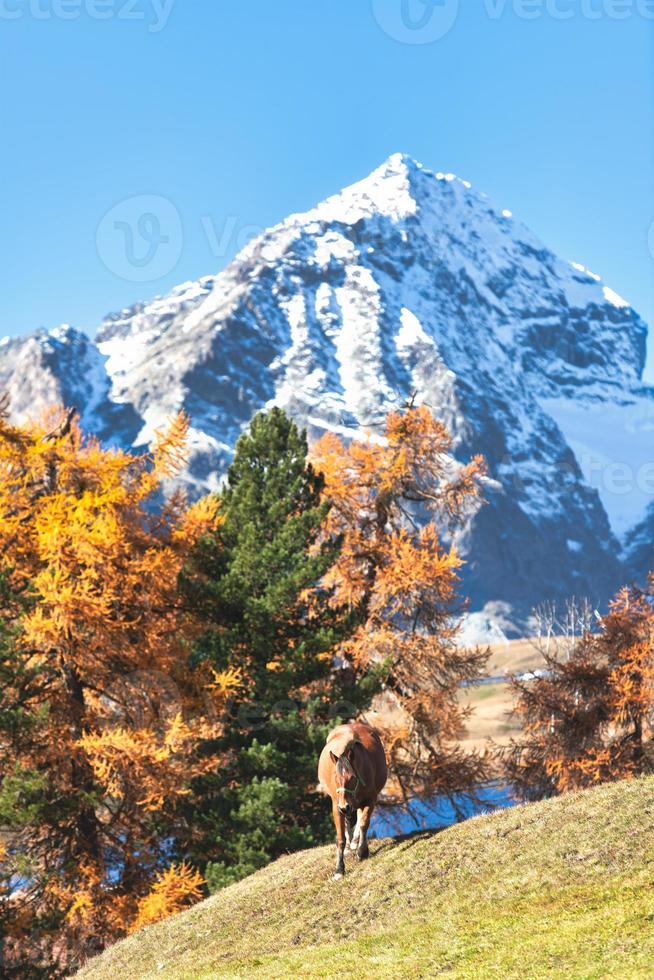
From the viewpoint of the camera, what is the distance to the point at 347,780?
15906 mm

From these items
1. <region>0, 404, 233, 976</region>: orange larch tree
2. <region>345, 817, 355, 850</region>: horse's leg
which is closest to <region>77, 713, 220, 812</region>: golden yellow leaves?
<region>0, 404, 233, 976</region>: orange larch tree

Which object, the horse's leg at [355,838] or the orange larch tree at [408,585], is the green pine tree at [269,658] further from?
the horse's leg at [355,838]

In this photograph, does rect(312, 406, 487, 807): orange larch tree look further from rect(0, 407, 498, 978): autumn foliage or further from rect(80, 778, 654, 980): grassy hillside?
rect(80, 778, 654, 980): grassy hillside

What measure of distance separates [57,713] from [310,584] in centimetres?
845

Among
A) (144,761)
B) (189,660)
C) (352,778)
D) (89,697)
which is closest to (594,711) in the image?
(189,660)

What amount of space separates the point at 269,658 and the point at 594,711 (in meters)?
13.5

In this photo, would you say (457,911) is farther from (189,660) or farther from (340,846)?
(189,660)

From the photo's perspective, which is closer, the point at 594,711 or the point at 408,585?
the point at 408,585

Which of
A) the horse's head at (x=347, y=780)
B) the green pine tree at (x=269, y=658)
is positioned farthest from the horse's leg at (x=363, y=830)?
the green pine tree at (x=269, y=658)

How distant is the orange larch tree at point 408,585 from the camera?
31.0 meters

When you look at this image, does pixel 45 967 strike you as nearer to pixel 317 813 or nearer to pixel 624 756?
pixel 317 813

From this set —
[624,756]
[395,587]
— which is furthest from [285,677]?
[624,756]

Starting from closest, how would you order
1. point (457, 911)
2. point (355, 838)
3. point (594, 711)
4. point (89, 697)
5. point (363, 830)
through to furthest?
point (457, 911), point (363, 830), point (355, 838), point (89, 697), point (594, 711)

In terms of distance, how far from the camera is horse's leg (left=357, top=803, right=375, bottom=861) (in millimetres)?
16734
